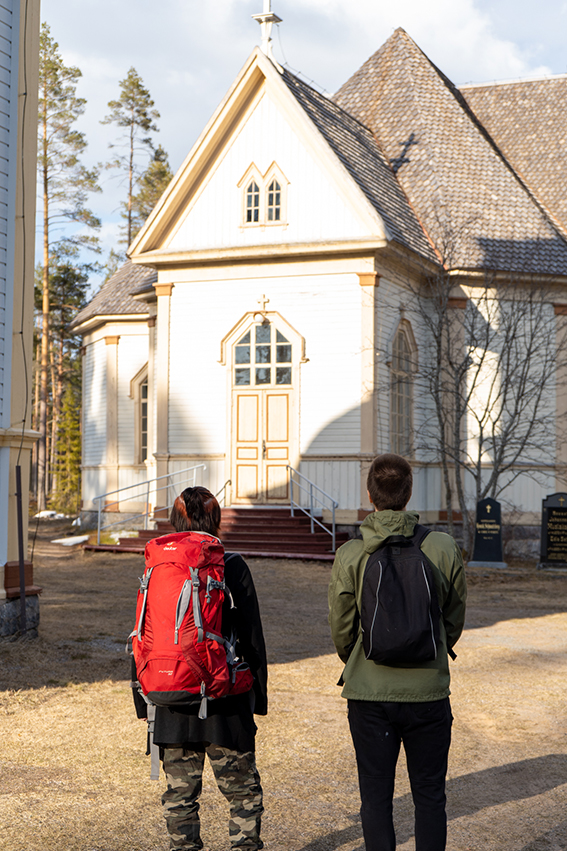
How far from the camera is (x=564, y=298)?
20.3 m

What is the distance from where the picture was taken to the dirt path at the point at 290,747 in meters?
4.68

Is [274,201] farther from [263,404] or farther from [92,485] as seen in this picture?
[92,485]

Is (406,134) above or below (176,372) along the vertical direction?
above

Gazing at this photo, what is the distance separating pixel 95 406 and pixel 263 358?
8709 mm

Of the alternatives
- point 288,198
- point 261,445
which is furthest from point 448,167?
point 261,445

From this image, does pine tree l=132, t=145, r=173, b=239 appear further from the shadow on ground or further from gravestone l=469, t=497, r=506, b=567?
the shadow on ground

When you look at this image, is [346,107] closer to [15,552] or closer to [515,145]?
[515,145]

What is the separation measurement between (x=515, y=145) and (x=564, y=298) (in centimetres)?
554

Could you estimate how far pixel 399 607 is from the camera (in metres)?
3.39

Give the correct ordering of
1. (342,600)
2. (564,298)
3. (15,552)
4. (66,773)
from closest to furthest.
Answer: (342,600) < (66,773) < (15,552) < (564,298)

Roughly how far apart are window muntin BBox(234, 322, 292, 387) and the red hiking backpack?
47.9 feet

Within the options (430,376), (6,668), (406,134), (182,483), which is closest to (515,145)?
(406,134)

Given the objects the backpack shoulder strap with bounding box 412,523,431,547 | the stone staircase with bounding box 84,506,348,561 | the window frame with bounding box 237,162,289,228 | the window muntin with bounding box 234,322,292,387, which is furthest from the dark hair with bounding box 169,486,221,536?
the window frame with bounding box 237,162,289,228

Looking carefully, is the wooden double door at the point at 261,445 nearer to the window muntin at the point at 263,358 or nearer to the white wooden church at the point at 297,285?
the white wooden church at the point at 297,285
